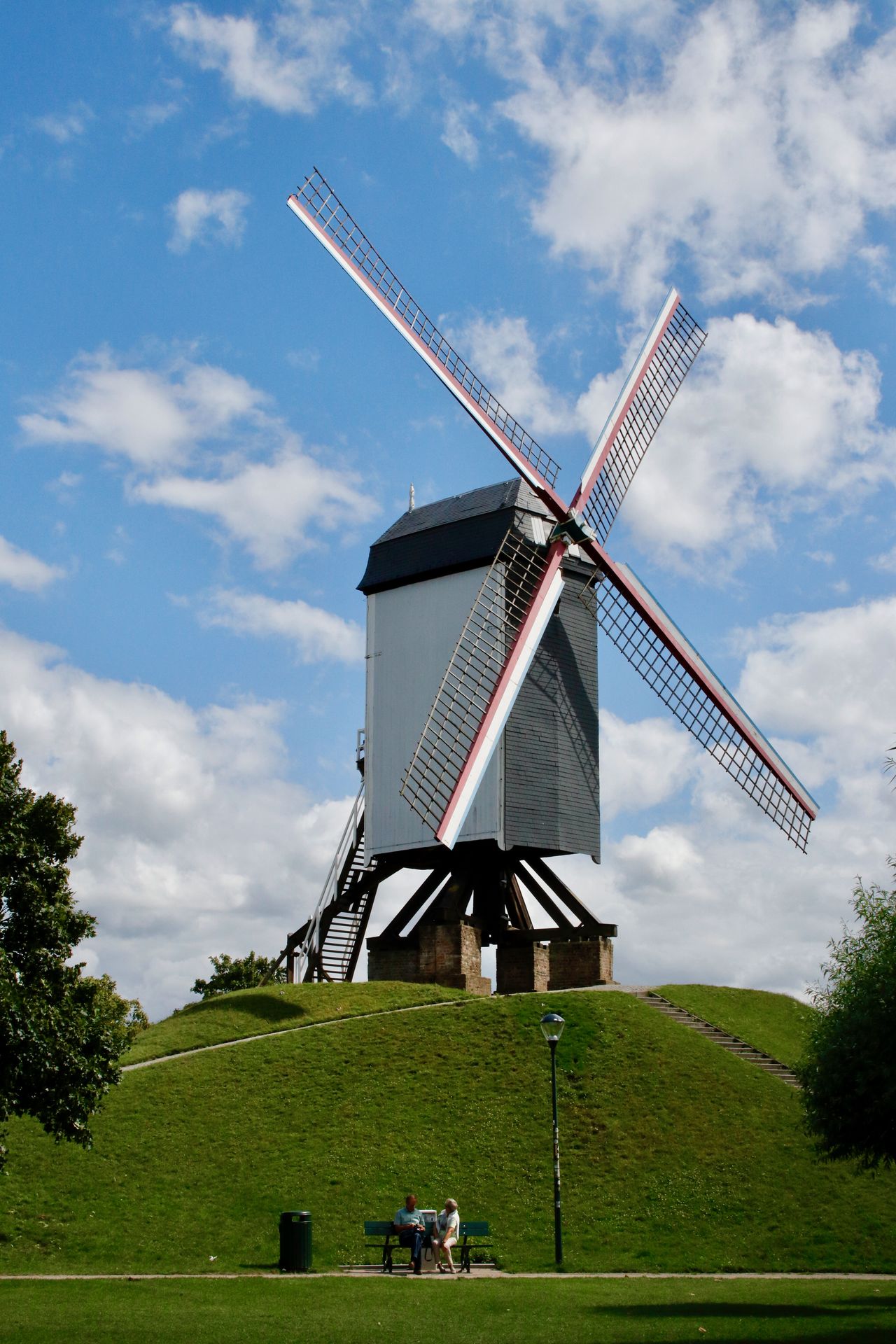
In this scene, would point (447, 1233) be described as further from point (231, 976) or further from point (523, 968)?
point (231, 976)

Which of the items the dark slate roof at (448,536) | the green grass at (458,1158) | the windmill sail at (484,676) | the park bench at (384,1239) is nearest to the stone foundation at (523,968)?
the green grass at (458,1158)

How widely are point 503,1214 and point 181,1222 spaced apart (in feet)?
18.2

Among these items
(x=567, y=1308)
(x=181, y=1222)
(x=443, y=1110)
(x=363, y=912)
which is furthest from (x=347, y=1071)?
(x=567, y=1308)

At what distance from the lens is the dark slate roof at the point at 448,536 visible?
120 ft

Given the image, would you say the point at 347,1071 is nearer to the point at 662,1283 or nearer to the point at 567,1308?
the point at 662,1283

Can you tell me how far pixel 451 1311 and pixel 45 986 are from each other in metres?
7.23

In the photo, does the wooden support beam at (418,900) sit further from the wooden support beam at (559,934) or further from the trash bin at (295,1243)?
the trash bin at (295,1243)

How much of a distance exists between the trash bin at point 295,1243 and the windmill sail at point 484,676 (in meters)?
9.45

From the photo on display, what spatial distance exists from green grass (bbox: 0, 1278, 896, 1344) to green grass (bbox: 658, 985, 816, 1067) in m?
12.8

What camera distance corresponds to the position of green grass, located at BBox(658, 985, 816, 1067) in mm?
33188

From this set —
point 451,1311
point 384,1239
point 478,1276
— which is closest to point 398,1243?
point 384,1239

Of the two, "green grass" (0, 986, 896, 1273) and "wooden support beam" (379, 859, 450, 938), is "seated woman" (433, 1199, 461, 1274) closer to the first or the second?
"green grass" (0, 986, 896, 1273)

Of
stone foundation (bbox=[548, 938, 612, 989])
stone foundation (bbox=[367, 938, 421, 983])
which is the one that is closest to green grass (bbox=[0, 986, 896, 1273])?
stone foundation (bbox=[548, 938, 612, 989])

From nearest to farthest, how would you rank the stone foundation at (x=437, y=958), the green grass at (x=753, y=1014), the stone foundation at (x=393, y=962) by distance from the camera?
the green grass at (x=753, y=1014) < the stone foundation at (x=437, y=958) < the stone foundation at (x=393, y=962)
